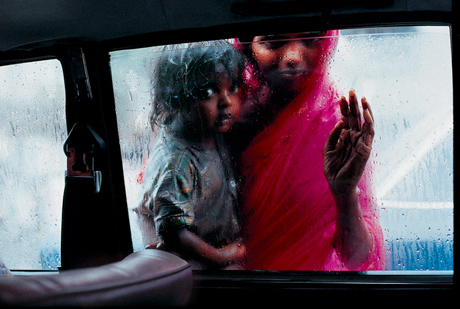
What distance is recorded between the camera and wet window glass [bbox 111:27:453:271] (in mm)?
1581

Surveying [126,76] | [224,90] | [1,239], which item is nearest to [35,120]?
[126,76]

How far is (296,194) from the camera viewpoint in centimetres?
172

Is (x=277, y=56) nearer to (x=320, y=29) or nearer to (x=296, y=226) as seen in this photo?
(x=320, y=29)

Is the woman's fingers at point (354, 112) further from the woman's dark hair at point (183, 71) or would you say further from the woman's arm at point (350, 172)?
the woman's dark hair at point (183, 71)

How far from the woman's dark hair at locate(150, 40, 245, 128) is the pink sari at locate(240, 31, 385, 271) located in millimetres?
398

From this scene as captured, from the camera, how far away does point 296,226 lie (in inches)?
67.7

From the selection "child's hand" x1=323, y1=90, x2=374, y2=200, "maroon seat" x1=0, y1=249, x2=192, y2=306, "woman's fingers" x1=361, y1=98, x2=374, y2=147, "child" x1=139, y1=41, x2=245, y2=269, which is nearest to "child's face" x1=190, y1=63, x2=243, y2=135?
"child" x1=139, y1=41, x2=245, y2=269

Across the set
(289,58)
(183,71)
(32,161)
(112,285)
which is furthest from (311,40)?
(32,161)

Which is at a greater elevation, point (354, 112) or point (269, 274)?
point (354, 112)

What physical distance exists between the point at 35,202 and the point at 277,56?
5.22 ft

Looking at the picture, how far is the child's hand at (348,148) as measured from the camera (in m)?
1.61

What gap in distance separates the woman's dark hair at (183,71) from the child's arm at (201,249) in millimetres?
631

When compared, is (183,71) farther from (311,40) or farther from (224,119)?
(311,40)

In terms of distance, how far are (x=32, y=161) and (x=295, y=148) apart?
1.48 m
